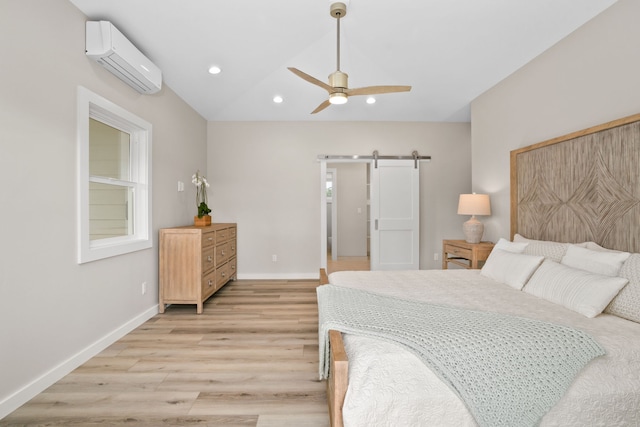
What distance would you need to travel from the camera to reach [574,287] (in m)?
1.87

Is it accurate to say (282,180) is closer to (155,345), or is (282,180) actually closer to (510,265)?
(155,345)

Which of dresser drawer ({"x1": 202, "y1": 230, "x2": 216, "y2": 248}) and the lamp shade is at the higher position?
the lamp shade

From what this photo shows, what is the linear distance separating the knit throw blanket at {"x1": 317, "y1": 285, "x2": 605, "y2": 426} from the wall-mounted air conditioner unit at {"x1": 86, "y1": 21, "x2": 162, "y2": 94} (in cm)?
255

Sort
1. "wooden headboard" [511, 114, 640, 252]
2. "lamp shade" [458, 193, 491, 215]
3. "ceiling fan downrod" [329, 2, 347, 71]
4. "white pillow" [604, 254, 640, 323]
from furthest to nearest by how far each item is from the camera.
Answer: "lamp shade" [458, 193, 491, 215] < "ceiling fan downrod" [329, 2, 347, 71] < "wooden headboard" [511, 114, 640, 252] < "white pillow" [604, 254, 640, 323]

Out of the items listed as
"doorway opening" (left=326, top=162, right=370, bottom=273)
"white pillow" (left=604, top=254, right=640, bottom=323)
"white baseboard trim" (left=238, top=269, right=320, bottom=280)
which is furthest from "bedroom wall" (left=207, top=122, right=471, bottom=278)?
"white pillow" (left=604, top=254, right=640, bottom=323)

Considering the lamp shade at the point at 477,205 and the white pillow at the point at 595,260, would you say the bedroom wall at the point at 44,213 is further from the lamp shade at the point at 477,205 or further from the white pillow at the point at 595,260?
the lamp shade at the point at 477,205

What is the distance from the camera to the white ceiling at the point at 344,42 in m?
2.64

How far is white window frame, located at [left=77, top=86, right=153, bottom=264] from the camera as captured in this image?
232cm

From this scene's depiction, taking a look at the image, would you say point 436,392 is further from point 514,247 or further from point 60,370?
point 60,370

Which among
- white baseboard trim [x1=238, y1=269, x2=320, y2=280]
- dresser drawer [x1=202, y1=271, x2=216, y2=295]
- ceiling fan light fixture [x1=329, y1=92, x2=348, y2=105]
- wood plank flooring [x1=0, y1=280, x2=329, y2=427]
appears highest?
ceiling fan light fixture [x1=329, y1=92, x2=348, y2=105]

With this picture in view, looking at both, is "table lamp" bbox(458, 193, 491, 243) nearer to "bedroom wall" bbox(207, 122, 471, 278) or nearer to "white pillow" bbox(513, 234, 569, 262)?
"white pillow" bbox(513, 234, 569, 262)

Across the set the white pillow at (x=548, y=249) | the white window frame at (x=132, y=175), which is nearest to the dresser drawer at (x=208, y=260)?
the white window frame at (x=132, y=175)

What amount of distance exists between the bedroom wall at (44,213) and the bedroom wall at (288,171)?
2316 mm

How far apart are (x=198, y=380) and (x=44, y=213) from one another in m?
1.46
